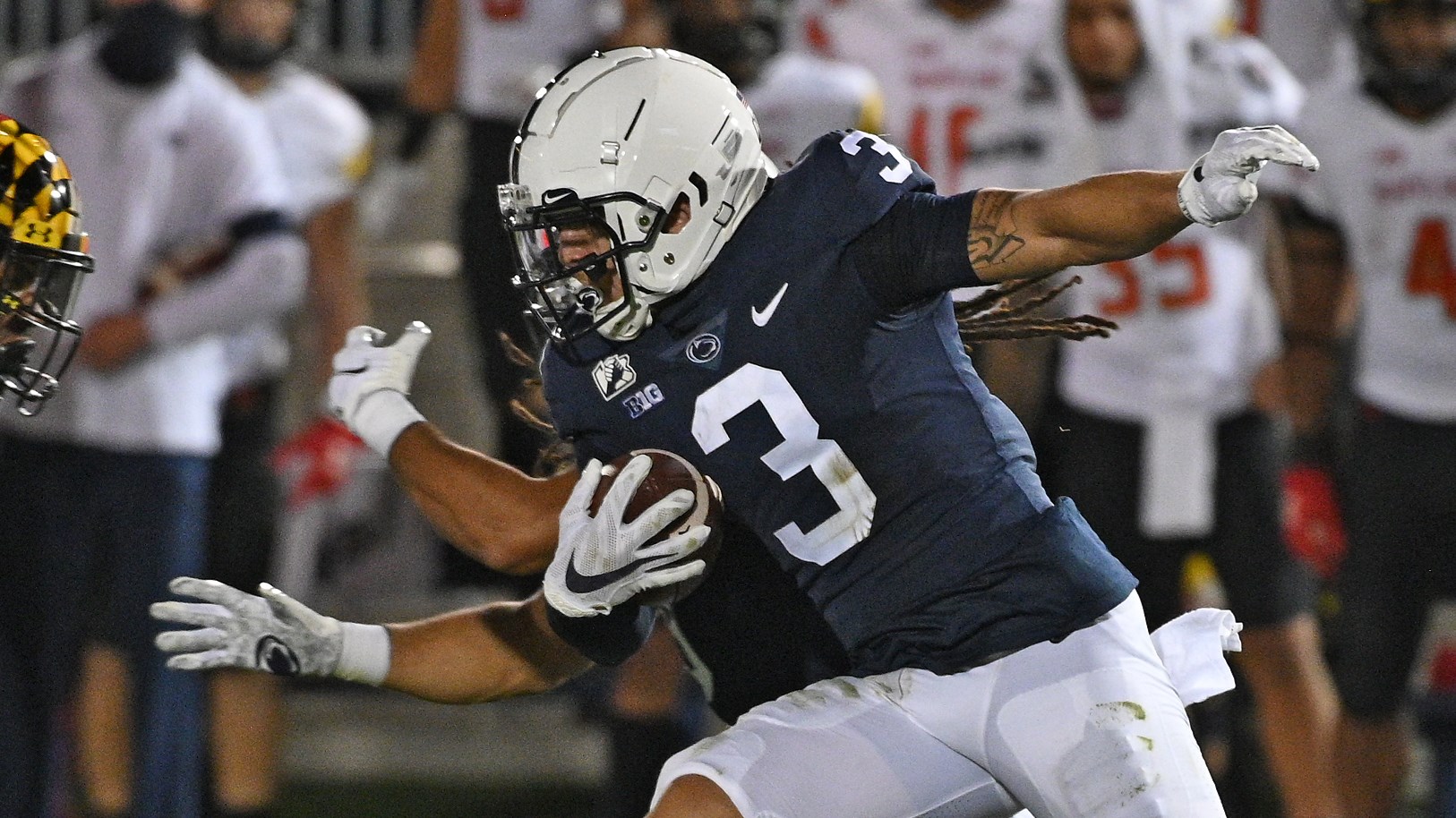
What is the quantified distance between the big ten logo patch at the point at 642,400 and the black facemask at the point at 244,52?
2.72m

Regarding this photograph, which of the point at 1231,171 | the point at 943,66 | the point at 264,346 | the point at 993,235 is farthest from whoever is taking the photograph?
the point at 943,66

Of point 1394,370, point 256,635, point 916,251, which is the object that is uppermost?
point 916,251

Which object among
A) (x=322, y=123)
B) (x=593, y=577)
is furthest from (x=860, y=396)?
(x=322, y=123)

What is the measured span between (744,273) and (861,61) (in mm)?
2692

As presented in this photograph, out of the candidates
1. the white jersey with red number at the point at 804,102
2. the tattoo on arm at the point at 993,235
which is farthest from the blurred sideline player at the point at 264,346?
the tattoo on arm at the point at 993,235

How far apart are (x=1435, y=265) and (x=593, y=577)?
2.47 meters

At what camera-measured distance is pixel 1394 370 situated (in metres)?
4.37

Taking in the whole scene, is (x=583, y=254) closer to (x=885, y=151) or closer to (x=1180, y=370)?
(x=885, y=151)

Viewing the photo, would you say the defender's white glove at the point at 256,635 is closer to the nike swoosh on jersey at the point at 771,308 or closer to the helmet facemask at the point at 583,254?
the helmet facemask at the point at 583,254

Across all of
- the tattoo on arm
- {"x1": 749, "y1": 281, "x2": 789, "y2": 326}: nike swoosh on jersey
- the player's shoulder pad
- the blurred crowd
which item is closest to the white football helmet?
{"x1": 749, "y1": 281, "x2": 789, "y2": 326}: nike swoosh on jersey

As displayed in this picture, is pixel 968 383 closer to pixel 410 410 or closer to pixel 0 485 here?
pixel 410 410

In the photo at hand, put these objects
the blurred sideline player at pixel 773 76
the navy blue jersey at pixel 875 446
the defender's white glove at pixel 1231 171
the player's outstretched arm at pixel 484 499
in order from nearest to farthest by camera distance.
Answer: the defender's white glove at pixel 1231 171
the navy blue jersey at pixel 875 446
the player's outstretched arm at pixel 484 499
the blurred sideline player at pixel 773 76

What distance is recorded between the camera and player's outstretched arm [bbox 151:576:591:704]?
268 cm

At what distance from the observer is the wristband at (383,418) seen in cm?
280
